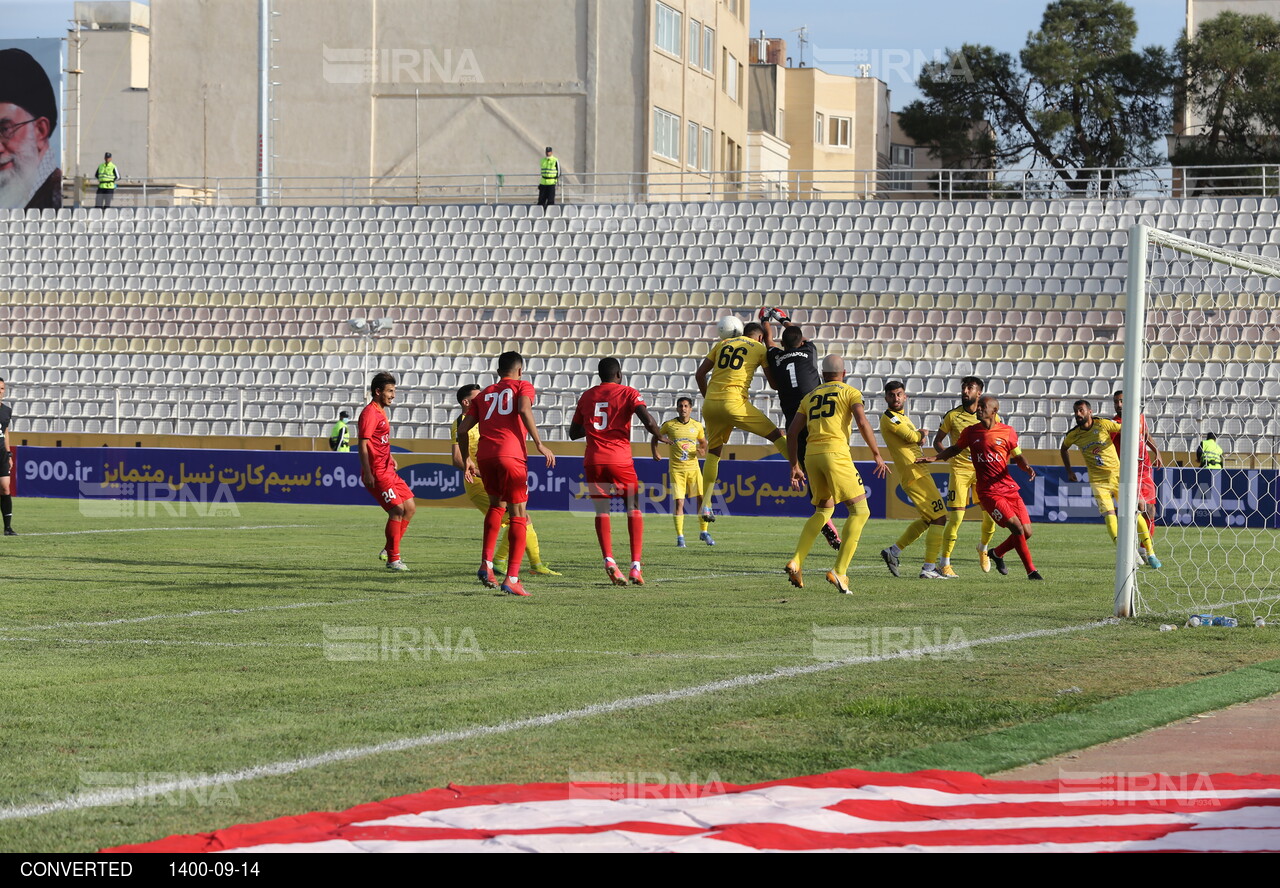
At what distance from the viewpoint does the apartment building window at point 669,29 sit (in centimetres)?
4681

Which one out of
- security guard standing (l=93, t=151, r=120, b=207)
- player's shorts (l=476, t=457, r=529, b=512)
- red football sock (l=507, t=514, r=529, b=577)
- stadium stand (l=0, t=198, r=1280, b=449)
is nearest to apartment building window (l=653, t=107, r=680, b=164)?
stadium stand (l=0, t=198, r=1280, b=449)

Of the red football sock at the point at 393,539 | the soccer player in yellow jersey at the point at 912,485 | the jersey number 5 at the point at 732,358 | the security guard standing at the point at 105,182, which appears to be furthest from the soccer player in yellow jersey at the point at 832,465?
the security guard standing at the point at 105,182

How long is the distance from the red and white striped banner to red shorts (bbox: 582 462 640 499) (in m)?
7.45

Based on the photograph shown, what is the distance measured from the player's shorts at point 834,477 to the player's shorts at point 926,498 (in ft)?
7.64

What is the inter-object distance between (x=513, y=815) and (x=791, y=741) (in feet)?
5.62

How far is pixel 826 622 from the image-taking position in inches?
406

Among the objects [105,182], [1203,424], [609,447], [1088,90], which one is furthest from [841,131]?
[609,447]

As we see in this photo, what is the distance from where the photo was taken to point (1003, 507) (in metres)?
14.3

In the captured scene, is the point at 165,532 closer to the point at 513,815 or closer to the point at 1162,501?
the point at 1162,501

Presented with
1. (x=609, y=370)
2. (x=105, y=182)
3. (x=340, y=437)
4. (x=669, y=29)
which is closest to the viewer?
(x=609, y=370)

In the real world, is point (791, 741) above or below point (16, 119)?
below

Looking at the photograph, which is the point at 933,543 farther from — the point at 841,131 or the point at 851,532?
the point at 841,131

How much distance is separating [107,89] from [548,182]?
24.9m
